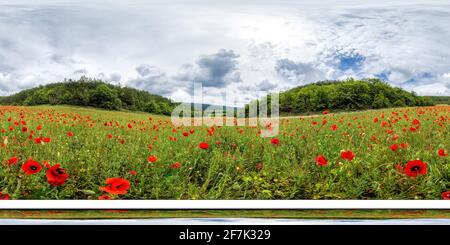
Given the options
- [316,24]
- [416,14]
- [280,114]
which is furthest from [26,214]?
[416,14]

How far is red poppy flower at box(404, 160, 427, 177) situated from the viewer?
2.06m

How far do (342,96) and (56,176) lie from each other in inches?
50.6

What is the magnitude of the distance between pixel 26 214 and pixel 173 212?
1.86ft

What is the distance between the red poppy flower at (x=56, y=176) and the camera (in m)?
2.04

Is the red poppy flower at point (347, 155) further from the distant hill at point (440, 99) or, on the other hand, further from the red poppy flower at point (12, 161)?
the red poppy flower at point (12, 161)

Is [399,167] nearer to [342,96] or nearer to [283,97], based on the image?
[342,96]

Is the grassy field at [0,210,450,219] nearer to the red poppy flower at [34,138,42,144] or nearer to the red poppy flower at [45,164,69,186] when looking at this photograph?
the red poppy flower at [45,164,69,186]

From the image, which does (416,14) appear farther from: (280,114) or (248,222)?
(248,222)

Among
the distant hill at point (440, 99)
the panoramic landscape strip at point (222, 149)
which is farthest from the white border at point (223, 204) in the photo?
the distant hill at point (440, 99)

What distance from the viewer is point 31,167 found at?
2.06m

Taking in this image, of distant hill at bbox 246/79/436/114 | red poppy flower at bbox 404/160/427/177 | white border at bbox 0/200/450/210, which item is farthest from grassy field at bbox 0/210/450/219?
distant hill at bbox 246/79/436/114

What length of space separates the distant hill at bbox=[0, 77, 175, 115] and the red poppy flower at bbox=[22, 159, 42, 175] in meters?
0.26

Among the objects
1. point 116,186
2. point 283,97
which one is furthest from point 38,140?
point 283,97
